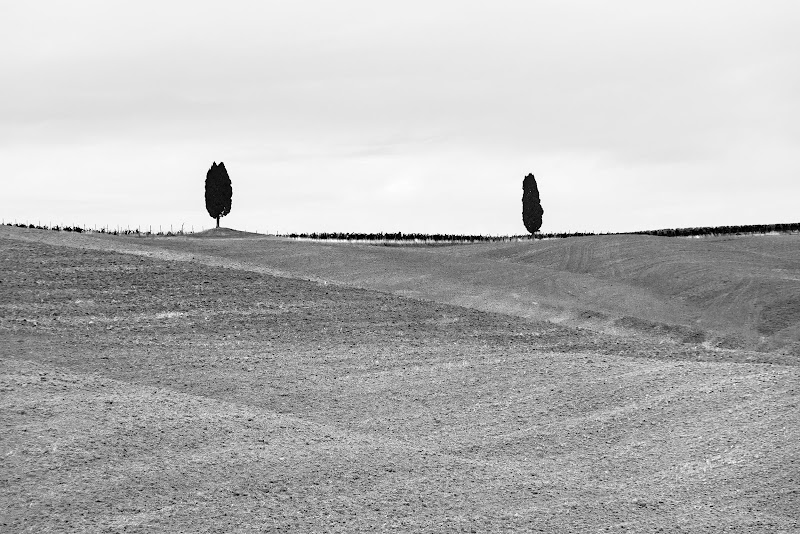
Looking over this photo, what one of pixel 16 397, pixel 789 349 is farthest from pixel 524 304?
pixel 16 397

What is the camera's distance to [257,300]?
1184 inches

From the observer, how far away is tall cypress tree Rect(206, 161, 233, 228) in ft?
238

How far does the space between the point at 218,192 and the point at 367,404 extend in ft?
177

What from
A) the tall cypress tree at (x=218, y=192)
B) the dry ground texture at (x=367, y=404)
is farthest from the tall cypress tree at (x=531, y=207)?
the dry ground texture at (x=367, y=404)

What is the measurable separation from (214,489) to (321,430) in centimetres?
341

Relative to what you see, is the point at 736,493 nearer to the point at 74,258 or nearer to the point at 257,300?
the point at 257,300

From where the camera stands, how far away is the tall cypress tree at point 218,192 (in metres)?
72.6

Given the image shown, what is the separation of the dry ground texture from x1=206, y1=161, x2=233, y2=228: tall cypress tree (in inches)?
1395

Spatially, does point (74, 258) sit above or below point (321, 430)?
above

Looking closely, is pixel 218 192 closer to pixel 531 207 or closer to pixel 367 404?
pixel 531 207

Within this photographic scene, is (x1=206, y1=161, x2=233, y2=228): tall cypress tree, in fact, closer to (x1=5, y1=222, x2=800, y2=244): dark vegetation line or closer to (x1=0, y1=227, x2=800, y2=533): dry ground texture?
(x1=5, y1=222, x2=800, y2=244): dark vegetation line

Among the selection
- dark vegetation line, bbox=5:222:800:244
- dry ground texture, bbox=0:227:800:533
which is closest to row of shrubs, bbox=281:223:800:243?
dark vegetation line, bbox=5:222:800:244

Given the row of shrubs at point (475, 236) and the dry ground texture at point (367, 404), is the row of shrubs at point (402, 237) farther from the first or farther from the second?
the dry ground texture at point (367, 404)

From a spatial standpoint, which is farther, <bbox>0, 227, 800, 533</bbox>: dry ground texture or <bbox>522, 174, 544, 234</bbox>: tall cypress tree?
<bbox>522, 174, 544, 234</bbox>: tall cypress tree
